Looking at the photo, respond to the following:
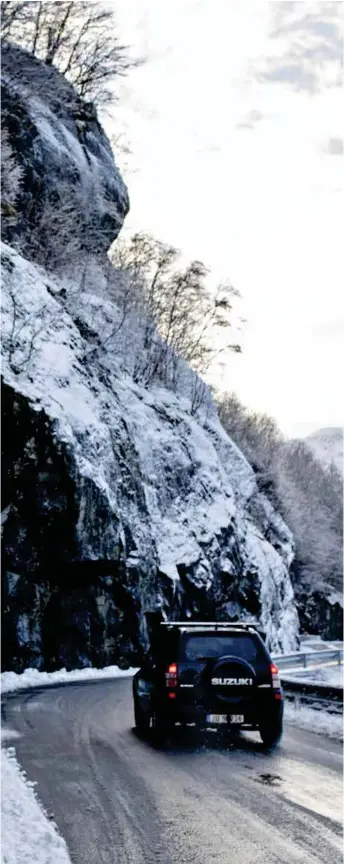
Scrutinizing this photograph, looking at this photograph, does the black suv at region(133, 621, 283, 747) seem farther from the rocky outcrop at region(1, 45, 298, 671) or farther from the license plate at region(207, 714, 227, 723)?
the rocky outcrop at region(1, 45, 298, 671)

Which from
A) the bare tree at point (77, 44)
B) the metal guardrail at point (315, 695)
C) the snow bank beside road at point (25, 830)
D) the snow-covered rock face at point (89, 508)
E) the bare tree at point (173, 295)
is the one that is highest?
the bare tree at point (77, 44)

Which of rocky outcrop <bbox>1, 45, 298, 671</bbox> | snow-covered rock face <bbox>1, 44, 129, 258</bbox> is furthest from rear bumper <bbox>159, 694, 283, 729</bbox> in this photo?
snow-covered rock face <bbox>1, 44, 129, 258</bbox>

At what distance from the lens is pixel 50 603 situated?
27516 millimetres

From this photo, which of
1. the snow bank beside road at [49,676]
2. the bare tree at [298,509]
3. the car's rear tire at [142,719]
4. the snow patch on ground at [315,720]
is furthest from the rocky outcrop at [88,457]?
the bare tree at [298,509]

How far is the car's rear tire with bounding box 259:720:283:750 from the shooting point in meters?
11.4

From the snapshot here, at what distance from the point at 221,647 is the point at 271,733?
4.35 feet

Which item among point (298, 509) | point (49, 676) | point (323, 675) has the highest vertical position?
point (298, 509)

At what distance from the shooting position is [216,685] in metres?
11.1

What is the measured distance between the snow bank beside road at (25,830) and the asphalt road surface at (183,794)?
0.51ft

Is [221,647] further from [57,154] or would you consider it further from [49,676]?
[57,154]

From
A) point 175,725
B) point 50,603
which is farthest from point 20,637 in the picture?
point 175,725

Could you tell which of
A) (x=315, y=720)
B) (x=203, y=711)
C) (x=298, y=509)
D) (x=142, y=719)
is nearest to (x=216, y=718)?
(x=203, y=711)

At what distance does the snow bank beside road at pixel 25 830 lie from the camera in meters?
5.67

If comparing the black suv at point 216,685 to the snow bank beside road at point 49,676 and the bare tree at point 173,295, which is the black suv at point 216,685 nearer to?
the snow bank beside road at point 49,676
